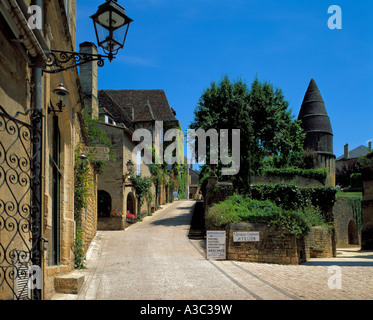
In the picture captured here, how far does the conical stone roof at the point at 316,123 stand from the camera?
40.4 metres

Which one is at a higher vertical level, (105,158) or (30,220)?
(105,158)

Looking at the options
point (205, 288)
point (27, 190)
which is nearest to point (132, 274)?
point (205, 288)

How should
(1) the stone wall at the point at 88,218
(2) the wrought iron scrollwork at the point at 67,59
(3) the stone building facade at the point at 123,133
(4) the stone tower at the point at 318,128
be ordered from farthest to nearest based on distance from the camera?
(4) the stone tower at the point at 318,128 → (3) the stone building facade at the point at 123,133 → (1) the stone wall at the point at 88,218 → (2) the wrought iron scrollwork at the point at 67,59

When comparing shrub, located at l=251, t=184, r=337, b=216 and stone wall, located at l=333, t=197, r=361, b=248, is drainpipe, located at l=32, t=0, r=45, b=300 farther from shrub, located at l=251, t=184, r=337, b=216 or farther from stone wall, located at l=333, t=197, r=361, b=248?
stone wall, located at l=333, t=197, r=361, b=248

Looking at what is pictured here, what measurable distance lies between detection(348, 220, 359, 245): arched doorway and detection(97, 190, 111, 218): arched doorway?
21415 millimetres

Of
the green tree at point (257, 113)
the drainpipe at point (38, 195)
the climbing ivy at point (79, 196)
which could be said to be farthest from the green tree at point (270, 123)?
the drainpipe at point (38, 195)

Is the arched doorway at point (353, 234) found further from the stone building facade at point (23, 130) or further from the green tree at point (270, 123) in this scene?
the stone building facade at point (23, 130)

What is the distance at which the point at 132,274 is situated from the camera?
882 centimetres

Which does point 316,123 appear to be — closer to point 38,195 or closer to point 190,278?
point 190,278

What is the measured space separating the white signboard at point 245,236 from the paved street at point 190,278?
35.2 inches

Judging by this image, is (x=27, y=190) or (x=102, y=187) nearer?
(x=27, y=190)

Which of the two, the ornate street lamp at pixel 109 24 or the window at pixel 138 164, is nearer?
the ornate street lamp at pixel 109 24

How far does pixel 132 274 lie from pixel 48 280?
2.93m
